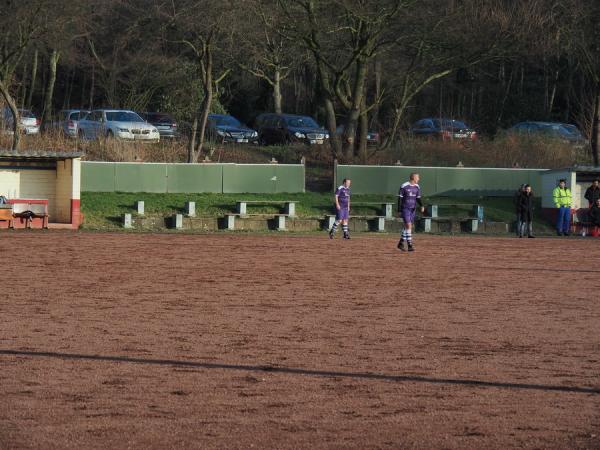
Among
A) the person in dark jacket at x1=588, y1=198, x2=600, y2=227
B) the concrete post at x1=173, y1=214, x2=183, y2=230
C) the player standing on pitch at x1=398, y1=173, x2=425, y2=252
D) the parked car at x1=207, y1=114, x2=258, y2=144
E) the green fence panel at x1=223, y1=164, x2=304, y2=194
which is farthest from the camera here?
the parked car at x1=207, y1=114, x2=258, y2=144

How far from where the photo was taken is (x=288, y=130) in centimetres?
5634

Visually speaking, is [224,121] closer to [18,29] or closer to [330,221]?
[18,29]

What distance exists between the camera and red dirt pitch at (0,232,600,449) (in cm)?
959

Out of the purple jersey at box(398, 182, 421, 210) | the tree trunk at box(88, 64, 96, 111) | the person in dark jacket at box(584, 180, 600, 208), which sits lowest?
the purple jersey at box(398, 182, 421, 210)

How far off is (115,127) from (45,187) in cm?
1202

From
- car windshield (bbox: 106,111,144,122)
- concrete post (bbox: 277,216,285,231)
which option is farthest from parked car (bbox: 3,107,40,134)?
concrete post (bbox: 277,216,285,231)

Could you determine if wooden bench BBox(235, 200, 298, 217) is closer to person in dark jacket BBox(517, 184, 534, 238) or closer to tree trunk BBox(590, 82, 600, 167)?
person in dark jacket BBox(517, 184, 534, 238)

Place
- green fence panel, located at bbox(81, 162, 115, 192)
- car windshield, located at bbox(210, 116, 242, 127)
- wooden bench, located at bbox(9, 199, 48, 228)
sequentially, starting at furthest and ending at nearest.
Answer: car windshield, located at bbox(210, 116, 242, 127), green fence panel, located at bbox(81, 162, 115, 192), wooden bench, located at bbox(9, 199, 48, 228)

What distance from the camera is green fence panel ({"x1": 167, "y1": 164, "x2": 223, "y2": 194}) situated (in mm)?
41625

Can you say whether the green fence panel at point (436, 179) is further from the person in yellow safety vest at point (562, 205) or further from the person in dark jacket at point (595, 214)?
the person in dark jacket at point (595, 214)

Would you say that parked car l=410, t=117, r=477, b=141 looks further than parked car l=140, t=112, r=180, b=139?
Yes

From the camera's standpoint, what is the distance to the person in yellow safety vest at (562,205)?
128 ft

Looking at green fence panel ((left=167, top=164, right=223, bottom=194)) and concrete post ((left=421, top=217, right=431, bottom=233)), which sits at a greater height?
green fence panel ((left=167, top=164, right=223, bottom=194))

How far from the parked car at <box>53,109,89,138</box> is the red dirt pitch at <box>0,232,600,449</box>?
82.0 feet
